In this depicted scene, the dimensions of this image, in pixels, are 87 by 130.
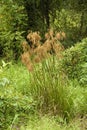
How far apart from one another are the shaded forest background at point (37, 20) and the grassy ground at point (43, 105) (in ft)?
11.9

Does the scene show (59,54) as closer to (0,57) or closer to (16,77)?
(16,77)

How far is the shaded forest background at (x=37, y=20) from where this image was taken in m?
9.19

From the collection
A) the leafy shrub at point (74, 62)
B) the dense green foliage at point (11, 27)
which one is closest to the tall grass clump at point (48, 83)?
the leafy shrub at point (74, 62)

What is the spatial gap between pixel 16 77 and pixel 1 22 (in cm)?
267

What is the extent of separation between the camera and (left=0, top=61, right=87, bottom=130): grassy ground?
501cm

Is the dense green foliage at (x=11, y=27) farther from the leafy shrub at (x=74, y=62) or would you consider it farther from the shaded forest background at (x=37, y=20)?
the leafy shrub at (x=74, y=62)

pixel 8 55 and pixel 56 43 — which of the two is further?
pixel 8 55

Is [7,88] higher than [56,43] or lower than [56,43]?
lower

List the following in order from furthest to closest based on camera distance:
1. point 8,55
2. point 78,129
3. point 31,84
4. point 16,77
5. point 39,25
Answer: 1. point 39,25
2. point 8,55
3. point 16,77
4. point 31,84
5. point 78,129

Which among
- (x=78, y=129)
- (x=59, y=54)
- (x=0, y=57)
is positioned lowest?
(x=0, y=57)

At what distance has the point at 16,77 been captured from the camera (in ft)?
23.6

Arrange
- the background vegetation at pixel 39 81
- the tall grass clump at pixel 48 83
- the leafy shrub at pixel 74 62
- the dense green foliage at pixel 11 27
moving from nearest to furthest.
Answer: the background vegetation at pixel 39 81 → the tall grass clump at pixel 48 83 → the leafy shrub at pixel 74 62 → the dense green foliage at pixel 11 27

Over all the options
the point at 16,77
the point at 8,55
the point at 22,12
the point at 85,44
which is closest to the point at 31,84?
the point at 16,77

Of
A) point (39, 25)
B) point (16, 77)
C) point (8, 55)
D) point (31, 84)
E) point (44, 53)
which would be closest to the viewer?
point (44, 53)
